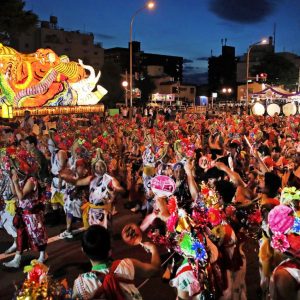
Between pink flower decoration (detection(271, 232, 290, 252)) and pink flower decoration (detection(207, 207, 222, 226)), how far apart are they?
0.81m

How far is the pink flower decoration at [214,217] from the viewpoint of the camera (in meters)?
3.91

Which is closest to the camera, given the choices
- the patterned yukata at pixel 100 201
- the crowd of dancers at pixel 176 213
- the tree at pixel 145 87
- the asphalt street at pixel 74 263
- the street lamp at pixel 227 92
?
the crowd of dancers at pixel 176 213

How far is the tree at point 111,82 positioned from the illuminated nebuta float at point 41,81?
2014cm

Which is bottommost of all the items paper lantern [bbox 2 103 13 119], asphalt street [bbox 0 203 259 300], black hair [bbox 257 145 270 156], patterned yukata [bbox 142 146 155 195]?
asphalt street [bbox 0 203 259 300]

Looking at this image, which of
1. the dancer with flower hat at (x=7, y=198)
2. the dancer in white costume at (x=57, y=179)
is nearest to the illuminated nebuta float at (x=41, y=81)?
the dancer in white costume at (x=57, y=179)

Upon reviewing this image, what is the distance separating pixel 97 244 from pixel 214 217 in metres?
1.39

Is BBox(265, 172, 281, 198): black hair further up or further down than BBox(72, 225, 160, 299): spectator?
further up

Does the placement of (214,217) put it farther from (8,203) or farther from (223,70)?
(223,70)

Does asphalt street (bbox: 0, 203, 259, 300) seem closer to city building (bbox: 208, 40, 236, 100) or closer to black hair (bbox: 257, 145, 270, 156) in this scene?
black hair (bbox: 257, 145, 270, 156)

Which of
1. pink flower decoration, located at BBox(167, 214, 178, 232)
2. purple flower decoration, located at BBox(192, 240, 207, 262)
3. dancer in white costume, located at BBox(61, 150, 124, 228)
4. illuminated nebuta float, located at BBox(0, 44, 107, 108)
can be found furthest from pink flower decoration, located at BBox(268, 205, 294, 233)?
illuminated nebuta float, located at BBox(0, 44, 107, 108)

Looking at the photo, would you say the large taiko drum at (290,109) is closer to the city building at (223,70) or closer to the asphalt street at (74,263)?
the asphalt street at (74,263)

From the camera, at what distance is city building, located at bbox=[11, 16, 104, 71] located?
5188 cm

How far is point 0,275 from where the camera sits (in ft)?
19.9

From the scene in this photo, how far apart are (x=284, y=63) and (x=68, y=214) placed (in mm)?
55038
